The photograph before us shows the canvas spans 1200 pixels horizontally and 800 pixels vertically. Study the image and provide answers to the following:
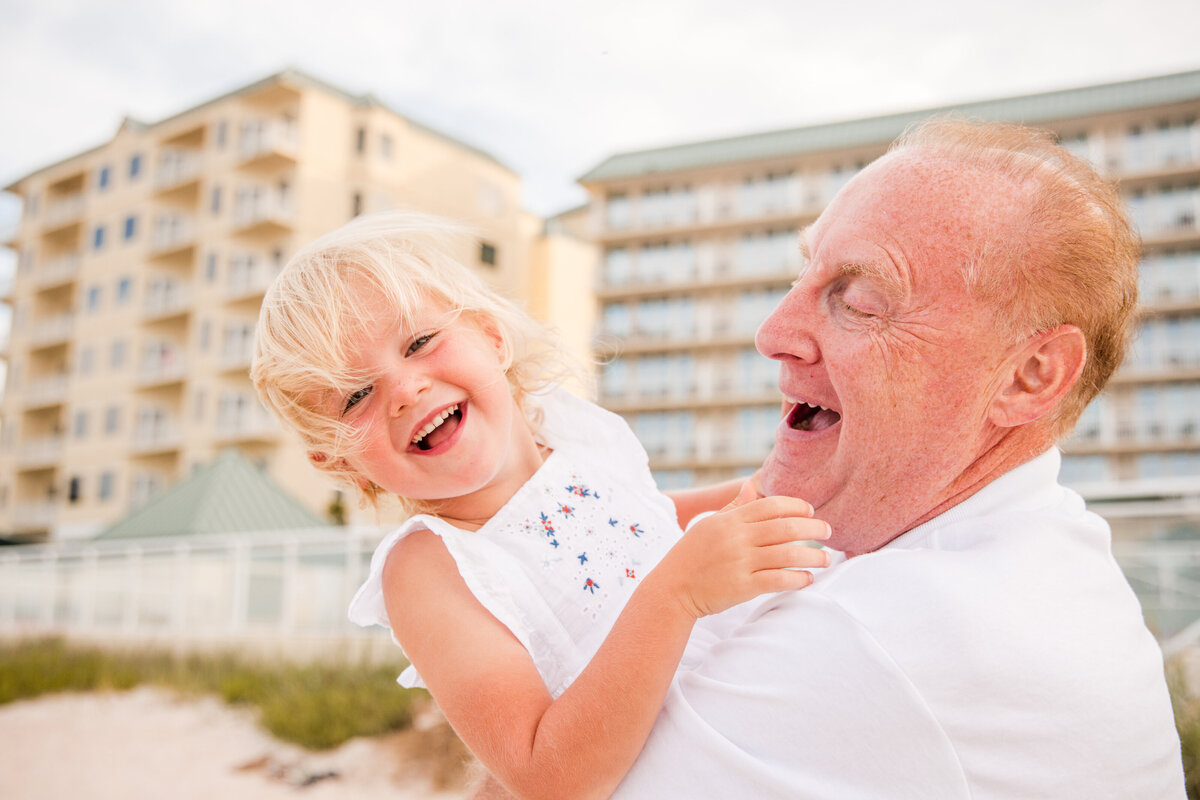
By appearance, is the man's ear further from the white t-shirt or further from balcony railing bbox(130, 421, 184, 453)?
balcony railing bbox(130, 421, 184, 453)

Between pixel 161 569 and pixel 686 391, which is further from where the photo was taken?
pixel 686 391

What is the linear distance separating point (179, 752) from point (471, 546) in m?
9.62

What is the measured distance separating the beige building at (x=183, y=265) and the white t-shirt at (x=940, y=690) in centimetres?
3228

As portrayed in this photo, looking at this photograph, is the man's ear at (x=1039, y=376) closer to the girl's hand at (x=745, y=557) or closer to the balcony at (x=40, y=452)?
the girl's hand at (x=745, y=557)

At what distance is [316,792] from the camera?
8.34m

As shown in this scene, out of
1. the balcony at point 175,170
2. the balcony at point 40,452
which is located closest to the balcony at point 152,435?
the balcony at point 40,452

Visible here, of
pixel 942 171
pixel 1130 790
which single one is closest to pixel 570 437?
pixel 942 171

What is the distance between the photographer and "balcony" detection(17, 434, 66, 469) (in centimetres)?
4169

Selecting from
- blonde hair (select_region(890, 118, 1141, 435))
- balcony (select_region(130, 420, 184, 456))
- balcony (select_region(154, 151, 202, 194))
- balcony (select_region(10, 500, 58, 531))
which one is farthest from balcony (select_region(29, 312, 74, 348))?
blonde hair (select_region(890, 118, 1141, 435))

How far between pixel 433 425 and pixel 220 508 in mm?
17403

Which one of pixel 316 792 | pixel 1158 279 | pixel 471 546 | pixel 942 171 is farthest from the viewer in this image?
pixel 1158 279

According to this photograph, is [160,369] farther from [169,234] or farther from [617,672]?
[617,672]

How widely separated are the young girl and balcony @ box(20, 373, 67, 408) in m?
45.9

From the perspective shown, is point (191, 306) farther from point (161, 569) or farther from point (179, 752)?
point (179, 752)
